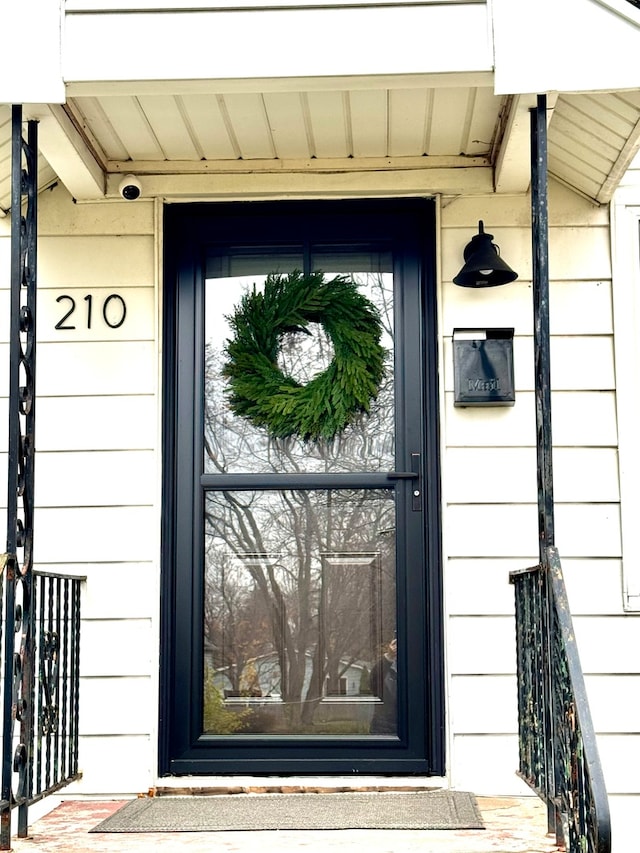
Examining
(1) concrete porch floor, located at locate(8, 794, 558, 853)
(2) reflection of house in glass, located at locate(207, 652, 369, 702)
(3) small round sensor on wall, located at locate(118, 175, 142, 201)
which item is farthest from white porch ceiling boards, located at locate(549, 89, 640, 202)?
(1) concrete porch floor, located at locate(8, 794, 558, 853)

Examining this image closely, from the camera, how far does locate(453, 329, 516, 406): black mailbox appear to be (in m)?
3.99

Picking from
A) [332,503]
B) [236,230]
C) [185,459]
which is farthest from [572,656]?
[236,230]

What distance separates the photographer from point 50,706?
11.4ft

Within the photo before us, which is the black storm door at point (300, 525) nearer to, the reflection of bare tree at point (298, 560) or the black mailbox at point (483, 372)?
the reflection of bare tree at point (298, 560)

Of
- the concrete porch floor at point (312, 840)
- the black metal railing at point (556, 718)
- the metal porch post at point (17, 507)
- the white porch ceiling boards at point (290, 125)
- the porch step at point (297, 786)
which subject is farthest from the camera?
the porch step at point (297, 786)

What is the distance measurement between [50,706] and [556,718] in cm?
156

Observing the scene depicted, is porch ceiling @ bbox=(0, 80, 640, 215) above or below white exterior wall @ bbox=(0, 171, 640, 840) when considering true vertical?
above

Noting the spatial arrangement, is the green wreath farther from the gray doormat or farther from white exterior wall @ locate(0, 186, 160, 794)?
the gray doormat

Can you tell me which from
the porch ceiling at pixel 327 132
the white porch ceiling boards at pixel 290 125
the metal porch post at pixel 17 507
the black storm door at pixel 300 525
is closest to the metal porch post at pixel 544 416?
the porch ceiling at pixel 327 132

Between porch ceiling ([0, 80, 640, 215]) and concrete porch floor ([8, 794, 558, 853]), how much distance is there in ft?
6.79

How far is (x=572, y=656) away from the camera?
272 centimetres

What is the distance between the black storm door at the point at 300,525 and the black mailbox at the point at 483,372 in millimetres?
125

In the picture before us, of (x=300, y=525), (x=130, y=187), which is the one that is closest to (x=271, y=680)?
(x=300, y=525)

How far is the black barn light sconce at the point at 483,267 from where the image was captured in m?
3.88
